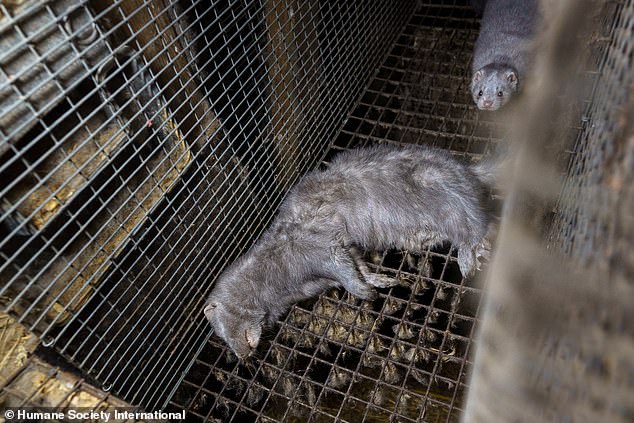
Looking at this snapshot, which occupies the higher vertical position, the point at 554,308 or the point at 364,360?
the point at 554,308

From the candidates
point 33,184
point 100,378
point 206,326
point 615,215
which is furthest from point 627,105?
point 206,326

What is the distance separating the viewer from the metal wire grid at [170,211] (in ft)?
4.61

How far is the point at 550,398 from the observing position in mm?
523

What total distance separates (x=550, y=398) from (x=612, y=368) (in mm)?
82

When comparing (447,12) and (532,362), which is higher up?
(532,362)

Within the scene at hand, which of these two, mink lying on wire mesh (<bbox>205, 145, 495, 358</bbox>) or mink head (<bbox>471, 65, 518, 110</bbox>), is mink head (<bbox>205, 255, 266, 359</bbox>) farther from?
mink head (<bbox>471, 65, 518, 110</bbox>)

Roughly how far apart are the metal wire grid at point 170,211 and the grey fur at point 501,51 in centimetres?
88

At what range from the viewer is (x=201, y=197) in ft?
6.13

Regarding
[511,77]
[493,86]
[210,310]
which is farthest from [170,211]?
[511,77]

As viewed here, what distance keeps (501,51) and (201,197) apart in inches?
79.9

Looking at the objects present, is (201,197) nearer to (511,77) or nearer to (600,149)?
(600,149)

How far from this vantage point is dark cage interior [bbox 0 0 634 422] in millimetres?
1242

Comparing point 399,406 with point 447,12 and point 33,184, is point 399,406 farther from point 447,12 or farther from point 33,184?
point 447,12

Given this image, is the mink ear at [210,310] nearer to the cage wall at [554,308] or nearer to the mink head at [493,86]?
the cage wall at [554,308]
